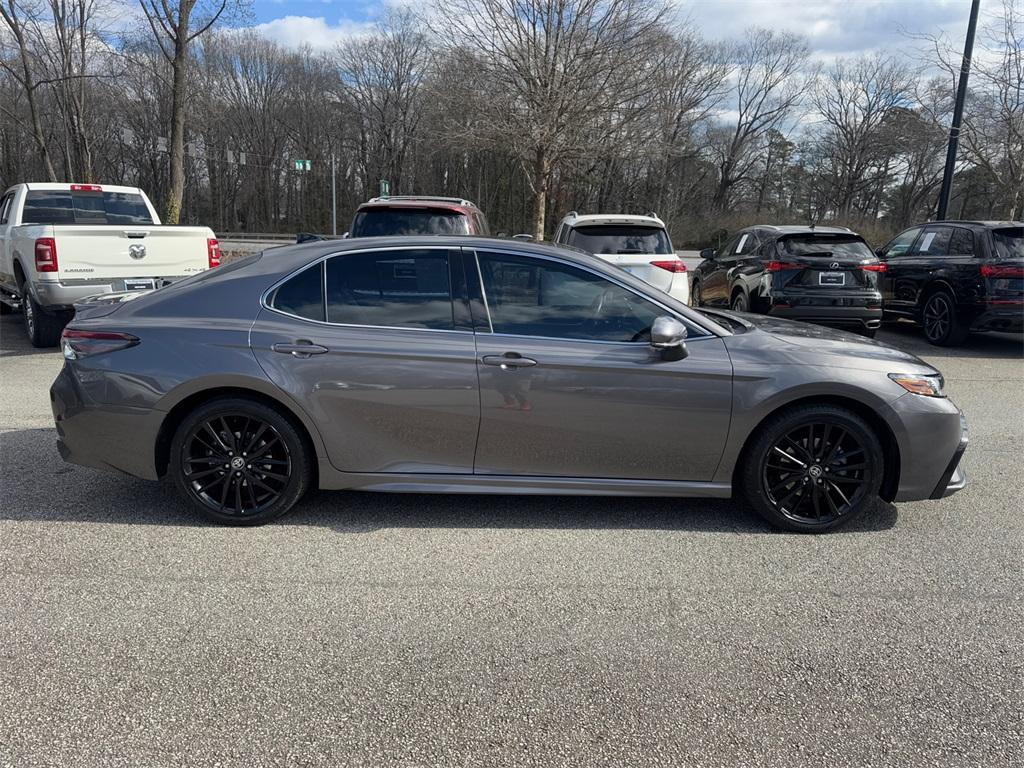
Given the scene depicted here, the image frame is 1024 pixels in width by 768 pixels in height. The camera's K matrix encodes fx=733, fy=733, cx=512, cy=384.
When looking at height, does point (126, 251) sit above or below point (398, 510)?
above

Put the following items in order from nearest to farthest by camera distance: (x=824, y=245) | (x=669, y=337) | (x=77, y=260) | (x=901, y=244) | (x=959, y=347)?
(x=669, y=337), (x=77, y=260), (x=824, y=245), (x=959, y=347), (x=901, y=244)

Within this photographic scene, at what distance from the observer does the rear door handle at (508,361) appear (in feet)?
12.5

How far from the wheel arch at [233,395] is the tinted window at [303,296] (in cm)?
48

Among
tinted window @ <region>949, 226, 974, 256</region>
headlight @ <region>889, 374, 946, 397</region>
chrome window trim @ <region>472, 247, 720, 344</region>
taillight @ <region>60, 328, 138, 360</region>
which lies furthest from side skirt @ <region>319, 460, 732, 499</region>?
tinted window @ <region>949, 226, 974, 256</region>

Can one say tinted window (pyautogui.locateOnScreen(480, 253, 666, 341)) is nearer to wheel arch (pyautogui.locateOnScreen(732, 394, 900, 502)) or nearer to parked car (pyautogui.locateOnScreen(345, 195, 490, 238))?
wheel arch (pyautogui.locateOnScreen(732, 394, 900, 502))

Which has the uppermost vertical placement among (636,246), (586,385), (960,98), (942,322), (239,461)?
(960,98)

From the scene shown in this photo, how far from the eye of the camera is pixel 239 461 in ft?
13.1

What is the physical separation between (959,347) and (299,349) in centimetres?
1019

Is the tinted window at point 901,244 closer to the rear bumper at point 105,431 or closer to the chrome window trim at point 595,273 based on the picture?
the chrome window trim at point 595,273

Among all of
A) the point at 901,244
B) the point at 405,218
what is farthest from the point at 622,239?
the point at 901,244

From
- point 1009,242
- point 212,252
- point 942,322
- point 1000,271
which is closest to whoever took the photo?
point 212,252

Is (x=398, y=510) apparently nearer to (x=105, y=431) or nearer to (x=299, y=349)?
(x=299, y=349)

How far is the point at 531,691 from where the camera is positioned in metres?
2.66

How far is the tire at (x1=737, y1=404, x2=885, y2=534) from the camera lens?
393 cm
